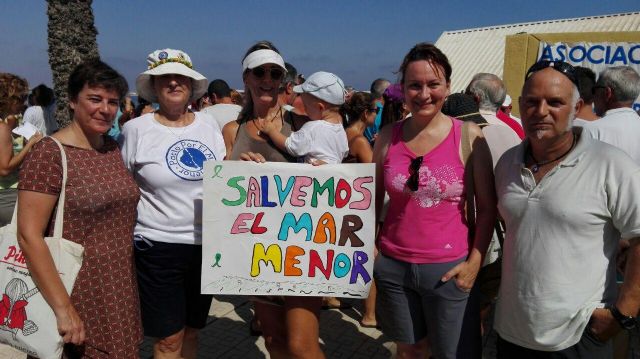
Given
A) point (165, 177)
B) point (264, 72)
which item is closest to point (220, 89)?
point (264, 72)

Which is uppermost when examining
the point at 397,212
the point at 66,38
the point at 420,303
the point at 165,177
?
the point at 66,38

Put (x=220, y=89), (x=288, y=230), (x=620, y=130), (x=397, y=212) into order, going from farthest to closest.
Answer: (x=220, y=89)
(x=620, y=130)
(x=288, y=230)
(x=397, y=212)

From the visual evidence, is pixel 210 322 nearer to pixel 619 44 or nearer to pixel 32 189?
pixel 32 189

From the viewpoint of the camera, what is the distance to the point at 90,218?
6.91ft

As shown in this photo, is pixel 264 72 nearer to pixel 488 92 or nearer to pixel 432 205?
pixel 432 205

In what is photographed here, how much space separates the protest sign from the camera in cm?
241

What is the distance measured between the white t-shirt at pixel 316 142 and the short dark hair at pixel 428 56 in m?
0.55

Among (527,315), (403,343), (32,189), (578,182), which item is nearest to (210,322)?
(403,343)

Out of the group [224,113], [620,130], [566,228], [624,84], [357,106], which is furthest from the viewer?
[357,106]

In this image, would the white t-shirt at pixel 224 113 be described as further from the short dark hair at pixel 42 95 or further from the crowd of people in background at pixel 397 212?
the short dark hair at pixel 42 95

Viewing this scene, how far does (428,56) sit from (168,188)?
56.8 inches

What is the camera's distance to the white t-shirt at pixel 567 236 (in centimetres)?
179

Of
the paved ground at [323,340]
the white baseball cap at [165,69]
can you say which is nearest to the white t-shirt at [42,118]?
the paved ground at [323,340]

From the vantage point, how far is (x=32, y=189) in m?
1.95
